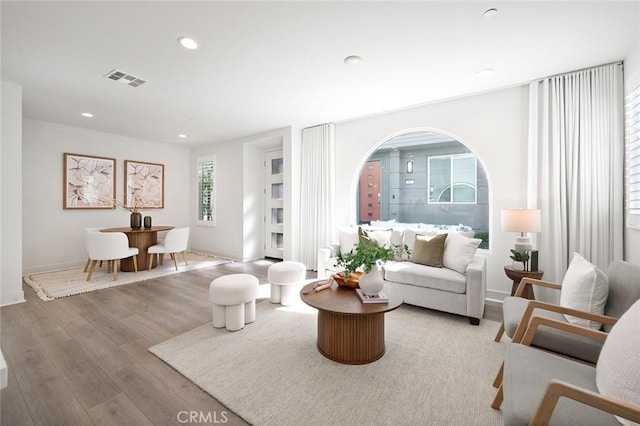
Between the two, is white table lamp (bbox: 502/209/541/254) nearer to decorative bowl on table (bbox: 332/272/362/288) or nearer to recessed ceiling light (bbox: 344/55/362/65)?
decorative bowl on table (bbox: 332/272/362/288)

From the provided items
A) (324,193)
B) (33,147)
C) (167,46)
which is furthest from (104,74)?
(324,193)

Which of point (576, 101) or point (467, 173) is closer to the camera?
point (576, 101)

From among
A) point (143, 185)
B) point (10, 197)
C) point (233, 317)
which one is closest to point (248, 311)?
point (233, 317)

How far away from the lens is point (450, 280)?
2.93 meters

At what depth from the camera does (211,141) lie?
6422 mm

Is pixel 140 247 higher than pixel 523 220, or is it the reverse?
pixel 523 220

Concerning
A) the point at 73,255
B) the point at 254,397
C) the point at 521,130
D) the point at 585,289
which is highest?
the point at 521,130

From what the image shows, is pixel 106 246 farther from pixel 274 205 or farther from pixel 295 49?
pixel 295 49

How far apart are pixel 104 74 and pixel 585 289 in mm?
4791

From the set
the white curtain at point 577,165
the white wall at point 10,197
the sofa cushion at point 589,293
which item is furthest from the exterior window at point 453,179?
Answer: the white wall at point 10,197

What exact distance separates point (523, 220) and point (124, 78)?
482cm

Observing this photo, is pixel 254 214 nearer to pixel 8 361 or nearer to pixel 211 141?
pixel 211 141

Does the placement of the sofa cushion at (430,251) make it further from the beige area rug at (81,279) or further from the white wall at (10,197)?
the white wall at (10,197)

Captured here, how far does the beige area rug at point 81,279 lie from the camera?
12.3 feet
